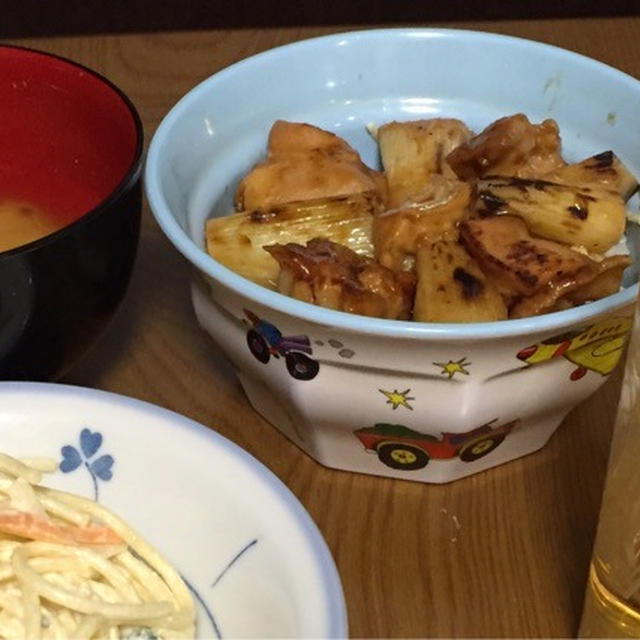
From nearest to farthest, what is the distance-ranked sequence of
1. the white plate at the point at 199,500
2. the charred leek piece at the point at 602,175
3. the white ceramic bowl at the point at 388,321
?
1. the white plate at the point at 199,500
2. the white ceramic bowl at the point at 388,321
3. the charred leek piece at the point at 602,175

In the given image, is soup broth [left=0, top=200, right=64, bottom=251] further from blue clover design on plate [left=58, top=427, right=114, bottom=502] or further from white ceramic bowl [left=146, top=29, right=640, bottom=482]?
blue clover design on plate [left=58, top=427, right=114, bottom=502]

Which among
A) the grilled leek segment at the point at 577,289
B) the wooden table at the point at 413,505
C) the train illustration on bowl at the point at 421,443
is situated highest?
the grilled leek segment at the point at 577,289

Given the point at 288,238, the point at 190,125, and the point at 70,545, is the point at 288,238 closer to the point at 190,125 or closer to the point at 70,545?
the point at 190,125

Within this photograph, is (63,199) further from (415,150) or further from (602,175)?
(602,175)

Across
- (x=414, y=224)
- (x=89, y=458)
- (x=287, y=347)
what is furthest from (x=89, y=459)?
(x=414, y=224)

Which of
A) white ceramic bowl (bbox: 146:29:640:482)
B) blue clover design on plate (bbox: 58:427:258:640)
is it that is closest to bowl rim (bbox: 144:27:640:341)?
white ceramic bowl (bbox: 146:29:640:482)

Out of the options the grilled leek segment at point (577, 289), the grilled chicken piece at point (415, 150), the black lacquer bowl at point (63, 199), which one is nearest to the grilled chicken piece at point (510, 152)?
the grilled chicken piece at point (415, 150)

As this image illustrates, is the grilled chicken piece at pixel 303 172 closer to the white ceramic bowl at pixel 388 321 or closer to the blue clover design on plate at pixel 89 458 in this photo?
the white ceramic bowl at pixel 388 321
